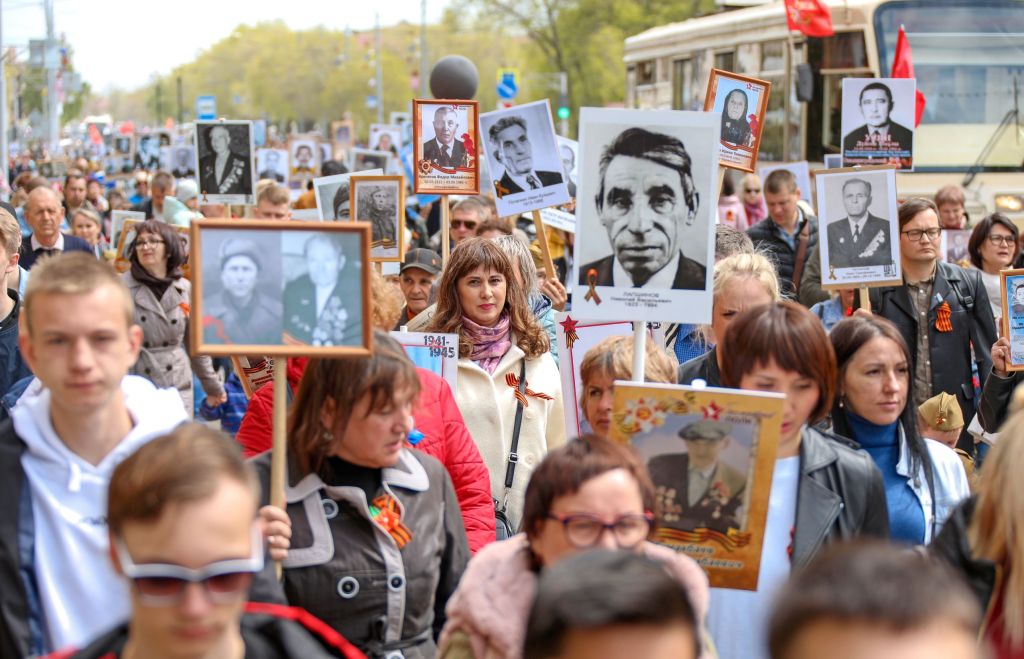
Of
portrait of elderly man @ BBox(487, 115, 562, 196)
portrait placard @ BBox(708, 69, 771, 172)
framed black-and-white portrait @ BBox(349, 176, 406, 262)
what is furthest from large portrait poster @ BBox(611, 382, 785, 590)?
framed black-and-white portrait @ BBox(349, 176, 406, 262)

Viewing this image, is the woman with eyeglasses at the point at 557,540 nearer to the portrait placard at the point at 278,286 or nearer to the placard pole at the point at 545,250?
the portrait placard at the point at 278,286

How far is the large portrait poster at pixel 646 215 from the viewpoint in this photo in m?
4.05

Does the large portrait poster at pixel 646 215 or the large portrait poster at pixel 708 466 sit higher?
the large portrait poster at pixel 646 215

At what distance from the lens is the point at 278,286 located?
357 centimetres

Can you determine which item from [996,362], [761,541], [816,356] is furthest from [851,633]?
[996,362]

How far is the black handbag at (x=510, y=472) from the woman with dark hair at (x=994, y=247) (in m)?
4.14

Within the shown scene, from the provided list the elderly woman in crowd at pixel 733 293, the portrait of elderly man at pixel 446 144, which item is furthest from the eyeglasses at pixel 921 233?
the portrait of elderly man at pixel 446 144

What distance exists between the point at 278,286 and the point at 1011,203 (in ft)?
36.5

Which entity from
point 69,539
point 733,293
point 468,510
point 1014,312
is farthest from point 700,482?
point 1014,312

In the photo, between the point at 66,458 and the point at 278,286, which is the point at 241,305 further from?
the point at 66,458

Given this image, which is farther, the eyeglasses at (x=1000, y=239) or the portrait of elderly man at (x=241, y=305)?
the eyeglasses at (x=1000, y=239)

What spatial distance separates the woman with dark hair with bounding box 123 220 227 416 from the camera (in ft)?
27.0

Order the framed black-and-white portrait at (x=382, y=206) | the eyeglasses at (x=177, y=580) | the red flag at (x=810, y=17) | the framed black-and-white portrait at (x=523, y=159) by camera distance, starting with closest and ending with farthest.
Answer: the eyeglasses at (x=177, y=580) < the framed black-and-white portrait at (x=523, y=159) < the framed black-and-white portrait at (x=382, y=206) < the red flag at (x=810, y=17)

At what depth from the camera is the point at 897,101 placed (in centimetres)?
916
